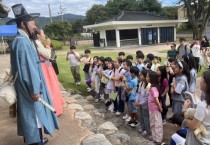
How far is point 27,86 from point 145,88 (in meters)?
2.29

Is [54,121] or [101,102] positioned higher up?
[54,121]

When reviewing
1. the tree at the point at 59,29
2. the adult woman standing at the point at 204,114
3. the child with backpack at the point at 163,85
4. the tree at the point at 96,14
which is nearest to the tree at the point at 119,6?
the tree at the point at 96,14

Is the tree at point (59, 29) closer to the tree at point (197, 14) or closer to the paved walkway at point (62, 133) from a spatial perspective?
the tree at point (197, 14)

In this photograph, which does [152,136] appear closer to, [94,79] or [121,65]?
[121,65]

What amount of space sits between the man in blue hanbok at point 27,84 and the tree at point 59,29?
33987 mm

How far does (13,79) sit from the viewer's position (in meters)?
3.05

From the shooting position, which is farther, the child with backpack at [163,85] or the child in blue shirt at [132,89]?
the child with backpack at [163,85]

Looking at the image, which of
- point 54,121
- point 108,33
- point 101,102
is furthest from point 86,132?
point 108,33

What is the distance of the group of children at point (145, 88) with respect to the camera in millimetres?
4297

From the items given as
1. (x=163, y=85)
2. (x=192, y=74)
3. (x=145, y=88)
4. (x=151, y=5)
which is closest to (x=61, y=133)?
(x=145, y=88)

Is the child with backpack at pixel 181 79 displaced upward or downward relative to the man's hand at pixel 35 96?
downward

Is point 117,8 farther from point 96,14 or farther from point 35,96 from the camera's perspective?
point 35,96

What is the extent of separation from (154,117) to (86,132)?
1216mm

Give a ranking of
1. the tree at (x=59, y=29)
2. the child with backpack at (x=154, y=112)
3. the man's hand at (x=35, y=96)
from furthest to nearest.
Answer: the tree at (x=59, y=29) < the child with backpack at (x=154, y=112) < the man's hand at (x=35, y=96)
